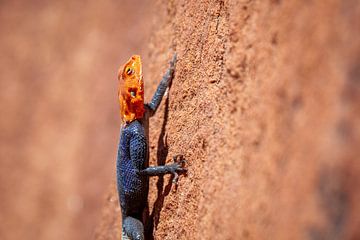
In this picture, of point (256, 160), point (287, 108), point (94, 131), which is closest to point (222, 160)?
point (256, 160)

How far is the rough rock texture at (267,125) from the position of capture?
1.95 meters

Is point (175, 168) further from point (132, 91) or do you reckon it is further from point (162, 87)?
point (162, 87)

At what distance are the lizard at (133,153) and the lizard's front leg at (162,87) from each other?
18 centimetres

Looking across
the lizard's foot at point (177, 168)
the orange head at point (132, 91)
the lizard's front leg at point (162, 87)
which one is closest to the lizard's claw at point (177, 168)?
the lizard's foot at point (177, 168)

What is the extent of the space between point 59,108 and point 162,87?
5455 millimetres

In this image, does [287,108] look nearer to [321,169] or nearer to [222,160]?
[321,169]

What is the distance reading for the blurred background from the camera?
8.09 meters

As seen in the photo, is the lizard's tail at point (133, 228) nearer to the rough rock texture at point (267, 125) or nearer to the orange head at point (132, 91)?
the rough rock texture at point (267, 125)

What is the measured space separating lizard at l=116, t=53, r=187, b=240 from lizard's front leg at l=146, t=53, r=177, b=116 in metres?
0.18

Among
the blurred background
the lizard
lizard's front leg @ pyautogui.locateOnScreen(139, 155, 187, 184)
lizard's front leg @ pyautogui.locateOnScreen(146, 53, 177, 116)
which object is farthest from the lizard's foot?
the blurred background

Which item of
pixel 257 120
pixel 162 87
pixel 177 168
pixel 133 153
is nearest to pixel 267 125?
pixel 257 120

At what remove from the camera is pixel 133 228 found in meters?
3.96

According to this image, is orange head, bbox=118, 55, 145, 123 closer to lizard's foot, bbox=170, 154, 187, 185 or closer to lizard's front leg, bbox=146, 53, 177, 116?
lizard's front leg, bbox=146, 53, 177, 116

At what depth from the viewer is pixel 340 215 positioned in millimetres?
1892
